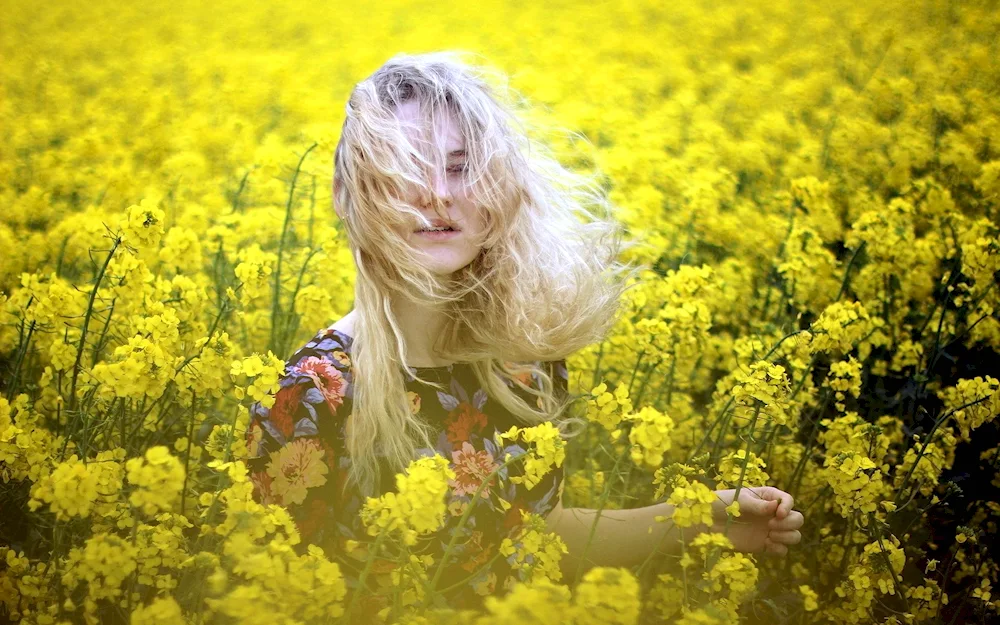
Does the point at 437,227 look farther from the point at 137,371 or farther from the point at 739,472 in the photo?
→ the point at 739,472

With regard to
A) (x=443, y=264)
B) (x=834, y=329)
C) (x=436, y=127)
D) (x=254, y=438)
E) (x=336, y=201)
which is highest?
(x=436, y=127)

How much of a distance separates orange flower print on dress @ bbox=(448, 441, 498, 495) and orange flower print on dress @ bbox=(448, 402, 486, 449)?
0.03 m

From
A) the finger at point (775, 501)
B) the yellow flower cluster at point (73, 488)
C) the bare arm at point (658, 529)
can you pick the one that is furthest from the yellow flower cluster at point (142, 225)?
the finger at point (775, 501)

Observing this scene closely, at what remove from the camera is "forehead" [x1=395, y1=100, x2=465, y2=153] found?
1.69 metres

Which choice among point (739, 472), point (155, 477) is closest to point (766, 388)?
point (739, 472)

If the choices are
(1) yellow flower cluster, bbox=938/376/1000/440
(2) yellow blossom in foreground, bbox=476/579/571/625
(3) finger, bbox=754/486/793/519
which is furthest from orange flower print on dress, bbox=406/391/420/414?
(1) yellow flower cluster, bbox=938/376/1000/440

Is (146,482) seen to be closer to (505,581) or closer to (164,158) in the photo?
(505,581)

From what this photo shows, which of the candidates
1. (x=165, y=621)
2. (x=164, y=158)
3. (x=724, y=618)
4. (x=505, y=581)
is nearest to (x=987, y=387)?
(x=724, y=618)

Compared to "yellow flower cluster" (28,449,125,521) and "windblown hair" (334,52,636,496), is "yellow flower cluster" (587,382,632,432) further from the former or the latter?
"yellow flower cluster" (28,449,125,521)

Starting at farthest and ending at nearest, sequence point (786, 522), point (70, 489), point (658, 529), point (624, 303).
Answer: point (624, 303)
point (658, 529)
point (786, 522)
point (70, 489)

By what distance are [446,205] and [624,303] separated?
2.96 ft

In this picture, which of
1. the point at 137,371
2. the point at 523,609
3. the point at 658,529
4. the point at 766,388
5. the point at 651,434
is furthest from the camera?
the point at 658,529

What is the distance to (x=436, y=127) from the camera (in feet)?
5.56

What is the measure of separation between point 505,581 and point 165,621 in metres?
0.88
